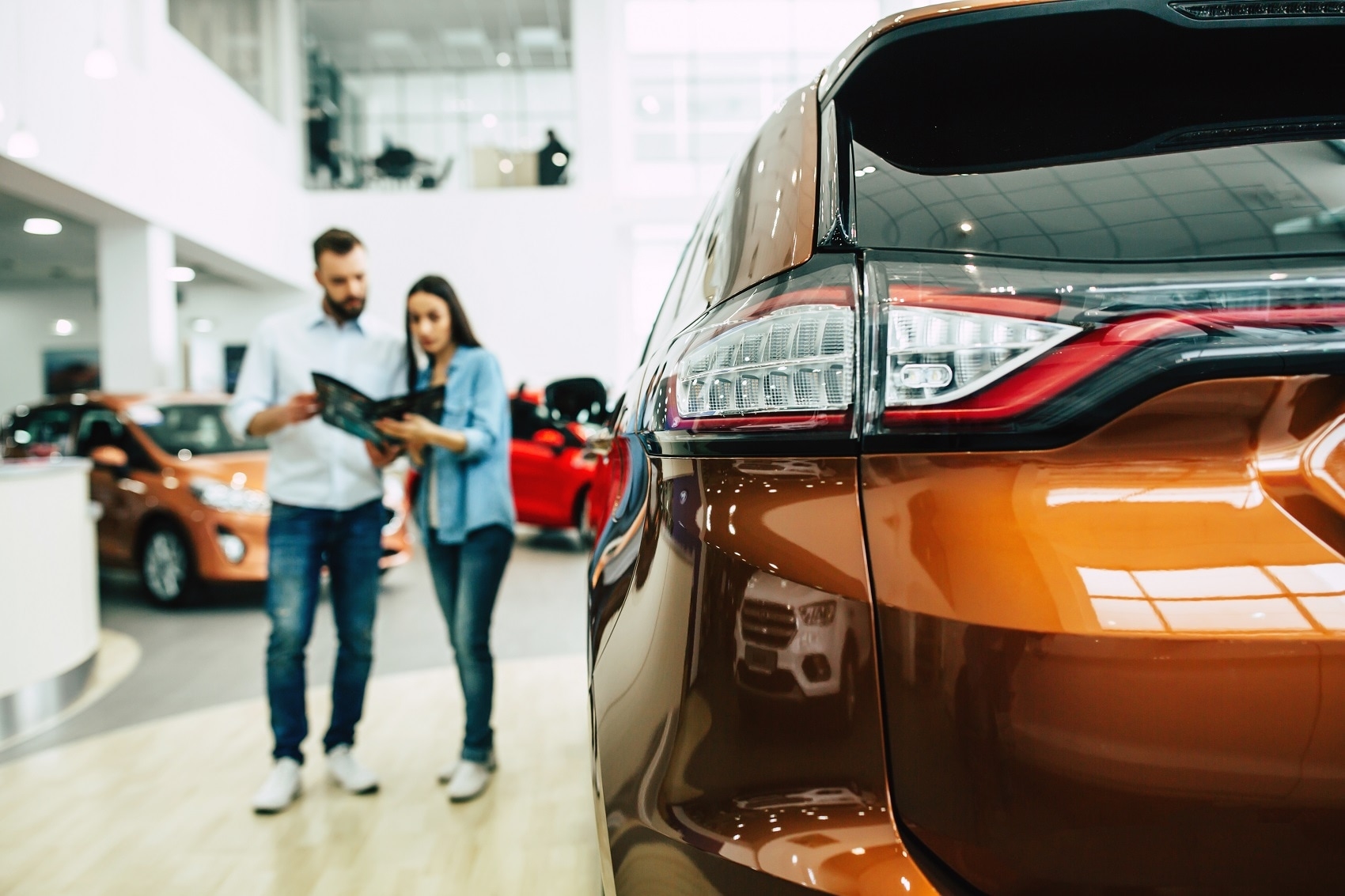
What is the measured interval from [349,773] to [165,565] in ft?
12.1

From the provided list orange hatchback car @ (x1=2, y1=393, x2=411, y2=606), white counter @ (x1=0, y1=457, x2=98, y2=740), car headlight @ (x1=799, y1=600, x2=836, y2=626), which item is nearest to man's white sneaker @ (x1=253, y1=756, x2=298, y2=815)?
white counter @ (x1=0, y1=457, x2=98, y2=740)

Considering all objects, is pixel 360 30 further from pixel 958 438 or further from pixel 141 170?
pixel 958 438

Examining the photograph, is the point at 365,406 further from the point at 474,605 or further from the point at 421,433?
the point at 474,605

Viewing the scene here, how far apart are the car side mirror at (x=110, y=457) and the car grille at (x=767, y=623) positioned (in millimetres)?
6173

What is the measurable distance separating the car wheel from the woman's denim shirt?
3.63 meters

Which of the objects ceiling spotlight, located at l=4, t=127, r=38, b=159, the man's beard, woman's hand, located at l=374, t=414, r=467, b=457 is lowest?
woman's hand, located at l=374, t=414, r=467, b=457

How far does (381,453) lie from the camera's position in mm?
2740

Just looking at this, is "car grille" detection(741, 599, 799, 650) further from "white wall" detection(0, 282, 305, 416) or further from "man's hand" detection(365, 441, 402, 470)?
"white wall" detection(0, 282, 305, 416)

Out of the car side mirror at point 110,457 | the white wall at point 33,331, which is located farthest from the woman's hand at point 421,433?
the white wall at point 33,331

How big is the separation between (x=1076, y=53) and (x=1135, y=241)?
0.92 ft

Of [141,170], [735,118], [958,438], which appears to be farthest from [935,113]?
[735,118]

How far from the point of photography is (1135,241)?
81cm

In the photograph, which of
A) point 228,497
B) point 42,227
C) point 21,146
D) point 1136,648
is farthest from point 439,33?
point 1136,648

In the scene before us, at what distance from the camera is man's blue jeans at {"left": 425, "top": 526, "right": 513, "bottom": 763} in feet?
8.69
